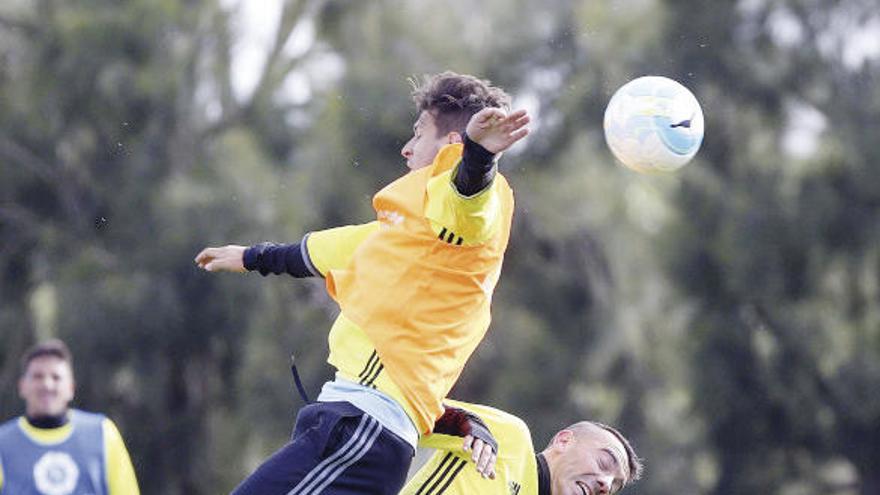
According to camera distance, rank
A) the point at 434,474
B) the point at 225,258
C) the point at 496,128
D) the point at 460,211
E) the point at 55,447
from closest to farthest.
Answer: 1. the point at 496,128
2. the point at 460,211
3. the point at 225,258
4. the point at 434,474
5. the point at 55,447

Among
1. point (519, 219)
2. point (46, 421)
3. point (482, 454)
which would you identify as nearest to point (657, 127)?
point (482, 454)

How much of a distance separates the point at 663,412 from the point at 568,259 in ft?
6.15

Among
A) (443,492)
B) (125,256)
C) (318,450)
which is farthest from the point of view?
(125,256)

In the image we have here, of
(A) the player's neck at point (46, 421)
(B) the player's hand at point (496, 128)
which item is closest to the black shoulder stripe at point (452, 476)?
(B) the player's hand at point (496, 128)

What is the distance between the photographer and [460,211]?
15.2 feet

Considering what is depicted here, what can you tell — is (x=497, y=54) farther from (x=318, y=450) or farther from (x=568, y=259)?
(x=318, y=450)

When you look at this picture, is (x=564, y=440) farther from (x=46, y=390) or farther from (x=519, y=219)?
(x=519, y=219)

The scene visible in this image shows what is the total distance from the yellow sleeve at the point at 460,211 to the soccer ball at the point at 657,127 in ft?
3.48

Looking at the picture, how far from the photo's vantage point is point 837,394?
1593 centimetres

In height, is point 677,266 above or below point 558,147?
below

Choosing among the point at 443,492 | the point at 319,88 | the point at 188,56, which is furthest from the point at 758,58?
the point at 443,492

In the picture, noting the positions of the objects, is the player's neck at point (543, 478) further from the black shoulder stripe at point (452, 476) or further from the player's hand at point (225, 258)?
the player's hand at point (225, 258)

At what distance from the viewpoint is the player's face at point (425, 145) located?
5082 mm

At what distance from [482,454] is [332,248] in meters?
0.76
